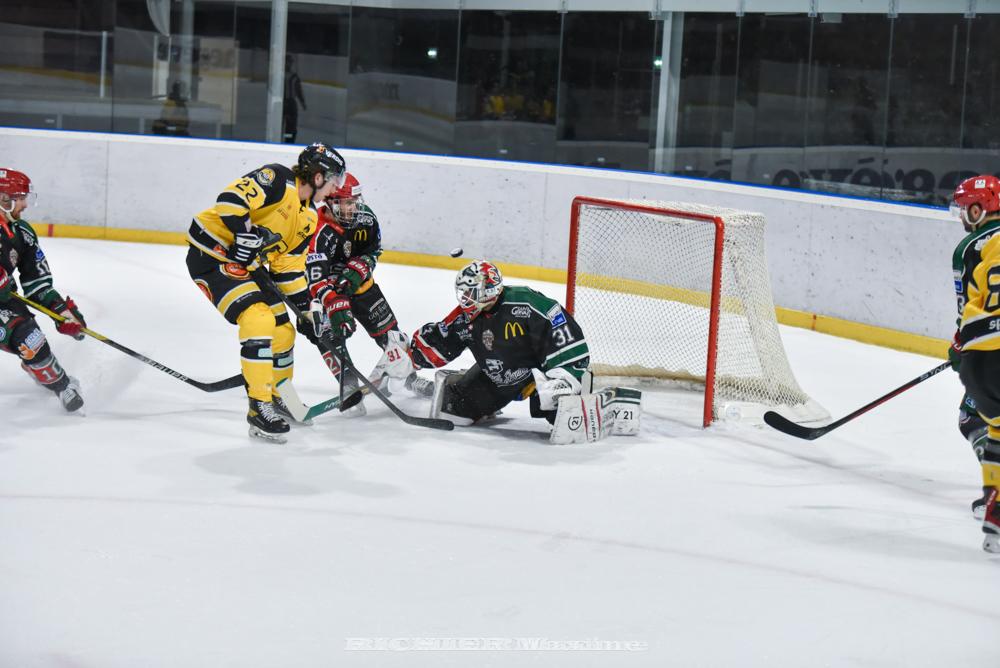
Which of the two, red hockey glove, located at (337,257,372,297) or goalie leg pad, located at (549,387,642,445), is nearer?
goalie leg pad, located at (549,387,642,445)

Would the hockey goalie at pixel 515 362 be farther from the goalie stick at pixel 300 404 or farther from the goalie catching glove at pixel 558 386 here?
the goalie stick at pixel 300 404

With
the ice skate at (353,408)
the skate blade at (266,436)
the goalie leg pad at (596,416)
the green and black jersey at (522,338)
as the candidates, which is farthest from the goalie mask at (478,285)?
the skate blade at (266,436)

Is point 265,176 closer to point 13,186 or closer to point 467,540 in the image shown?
point 13,186

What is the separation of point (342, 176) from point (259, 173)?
28 cm

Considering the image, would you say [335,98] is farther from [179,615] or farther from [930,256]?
[179,615]

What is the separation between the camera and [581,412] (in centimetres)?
463

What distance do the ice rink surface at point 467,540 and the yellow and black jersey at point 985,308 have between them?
0.62m

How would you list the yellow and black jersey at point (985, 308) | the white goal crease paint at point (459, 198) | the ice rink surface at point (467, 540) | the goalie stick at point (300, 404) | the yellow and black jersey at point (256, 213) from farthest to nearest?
the white goal crease paint at point (459, 198), the goalie stick at point (300, 404), the yellow and black jersey at point (256, 213), the yellow and black jersey at point (985, 308), the ice rink surface at point (467, 540)

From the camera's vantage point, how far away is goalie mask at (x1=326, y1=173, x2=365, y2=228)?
4.91m

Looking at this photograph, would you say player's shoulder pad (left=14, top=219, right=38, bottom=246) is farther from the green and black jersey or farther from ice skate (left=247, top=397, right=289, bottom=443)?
the green and black jersey

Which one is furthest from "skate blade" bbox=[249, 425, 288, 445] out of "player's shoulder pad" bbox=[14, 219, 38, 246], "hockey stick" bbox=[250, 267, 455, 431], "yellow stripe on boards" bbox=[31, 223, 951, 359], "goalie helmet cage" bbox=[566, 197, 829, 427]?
"yellow stripe on boards" bbox=[31, 223, 951, 359]

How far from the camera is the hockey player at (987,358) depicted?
11.5 feet

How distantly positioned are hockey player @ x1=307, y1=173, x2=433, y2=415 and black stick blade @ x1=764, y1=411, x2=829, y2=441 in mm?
1363

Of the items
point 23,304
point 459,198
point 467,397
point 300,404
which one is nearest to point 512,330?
point 467,397
